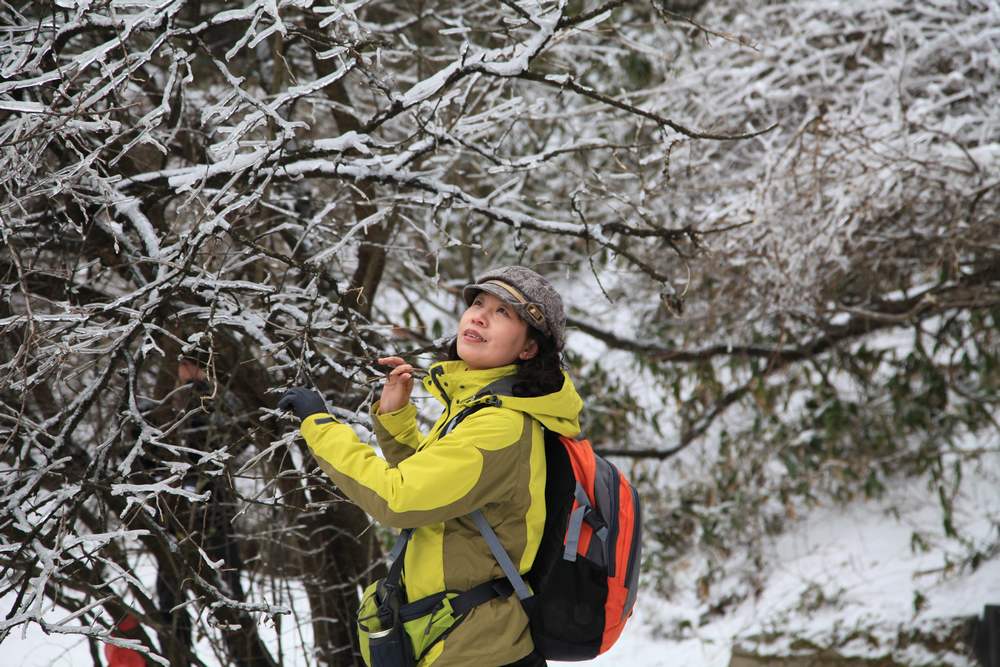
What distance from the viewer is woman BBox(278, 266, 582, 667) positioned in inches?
74.7

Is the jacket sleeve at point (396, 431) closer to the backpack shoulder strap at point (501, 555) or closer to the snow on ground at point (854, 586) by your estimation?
the backpack shoulder strap at point (501, 555)

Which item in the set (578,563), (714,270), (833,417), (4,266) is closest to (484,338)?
(578,563)

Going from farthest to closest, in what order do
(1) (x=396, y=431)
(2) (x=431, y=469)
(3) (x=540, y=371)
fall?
(1) (x=396, y=431) < (3) (x=540, y=371) < (2) (x=431, y=469)

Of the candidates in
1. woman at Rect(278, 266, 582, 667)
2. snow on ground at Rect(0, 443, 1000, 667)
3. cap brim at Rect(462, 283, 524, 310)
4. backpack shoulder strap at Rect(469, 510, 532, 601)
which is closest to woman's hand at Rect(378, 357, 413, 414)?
woman at Rect(278, 266, 582, 667)

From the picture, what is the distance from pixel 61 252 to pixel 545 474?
1.83m

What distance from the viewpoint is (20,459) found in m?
2.51

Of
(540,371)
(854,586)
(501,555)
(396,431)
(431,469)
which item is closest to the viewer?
(431,469)

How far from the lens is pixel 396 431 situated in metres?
2.27

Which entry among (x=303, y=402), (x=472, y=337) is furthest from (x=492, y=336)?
(x=303, y=402)

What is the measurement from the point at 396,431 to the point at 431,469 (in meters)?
0.40

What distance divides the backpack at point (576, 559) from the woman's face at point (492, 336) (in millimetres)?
101

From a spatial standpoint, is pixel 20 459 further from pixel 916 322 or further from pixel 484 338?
pixel 916 322

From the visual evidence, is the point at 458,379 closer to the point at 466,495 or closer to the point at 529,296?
the point at 529,296

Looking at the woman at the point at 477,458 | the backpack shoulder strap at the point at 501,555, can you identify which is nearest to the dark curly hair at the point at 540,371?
the woman at the point at 477,458
